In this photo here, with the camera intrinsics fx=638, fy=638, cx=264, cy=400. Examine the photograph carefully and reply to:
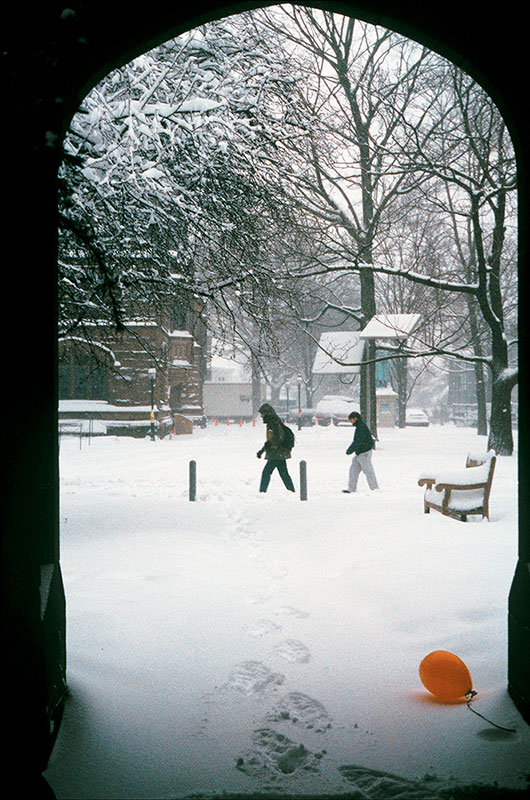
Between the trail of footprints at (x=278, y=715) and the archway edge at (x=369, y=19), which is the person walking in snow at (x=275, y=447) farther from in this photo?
the archway edge at (x=369, y=19)

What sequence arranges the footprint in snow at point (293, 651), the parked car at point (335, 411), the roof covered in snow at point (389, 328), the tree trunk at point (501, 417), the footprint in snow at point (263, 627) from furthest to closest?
1. the parked car at point (335, 411)
2. the roof covered in snow at point (389, 328)
3. the tree trunk at point (501, 417)
4. the footprint in snow at point (263, 627)
5. the footprint in snow at point (293, 651)

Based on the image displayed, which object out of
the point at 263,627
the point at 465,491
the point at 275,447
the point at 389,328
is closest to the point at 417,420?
the point at 389,328

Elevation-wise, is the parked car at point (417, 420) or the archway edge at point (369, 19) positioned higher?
the archway edge at point (369, 19)

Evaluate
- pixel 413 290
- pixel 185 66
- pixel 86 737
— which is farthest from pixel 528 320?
pixel 413 290

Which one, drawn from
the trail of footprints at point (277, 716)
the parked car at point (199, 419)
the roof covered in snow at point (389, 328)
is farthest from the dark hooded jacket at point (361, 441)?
the parked car at point (199, 419)

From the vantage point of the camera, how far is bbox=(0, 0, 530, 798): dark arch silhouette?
10.1 feet

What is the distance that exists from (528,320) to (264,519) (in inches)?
289

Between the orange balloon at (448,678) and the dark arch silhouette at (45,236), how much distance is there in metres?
0.30

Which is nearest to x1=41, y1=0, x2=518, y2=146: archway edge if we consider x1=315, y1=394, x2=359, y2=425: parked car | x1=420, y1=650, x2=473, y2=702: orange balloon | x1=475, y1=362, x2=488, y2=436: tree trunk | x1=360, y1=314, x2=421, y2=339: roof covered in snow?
x1=420, y1=650, x2=473, y2=702: orange balloon

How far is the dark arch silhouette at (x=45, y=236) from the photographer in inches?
121

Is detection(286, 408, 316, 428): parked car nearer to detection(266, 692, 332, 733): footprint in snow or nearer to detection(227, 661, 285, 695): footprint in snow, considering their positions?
detection(227, 661, 285, 695): footprint in snow

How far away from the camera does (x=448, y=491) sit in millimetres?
9773

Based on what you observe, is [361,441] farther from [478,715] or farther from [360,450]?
[478,715]

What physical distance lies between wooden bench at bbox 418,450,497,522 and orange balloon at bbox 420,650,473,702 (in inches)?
229
